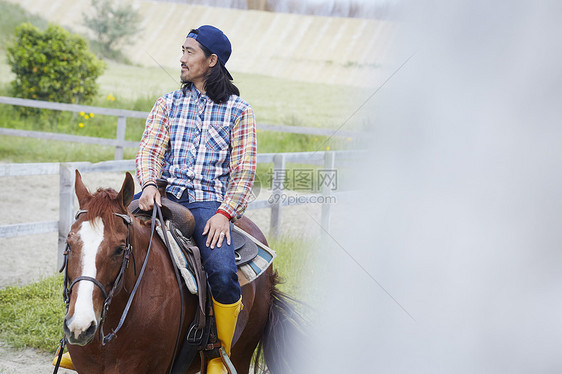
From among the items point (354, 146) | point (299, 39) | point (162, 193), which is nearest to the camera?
point (354, 146)

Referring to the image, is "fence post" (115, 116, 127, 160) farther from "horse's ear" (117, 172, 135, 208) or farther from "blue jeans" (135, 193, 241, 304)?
"horse's ear" (117, 172, 135, 208)

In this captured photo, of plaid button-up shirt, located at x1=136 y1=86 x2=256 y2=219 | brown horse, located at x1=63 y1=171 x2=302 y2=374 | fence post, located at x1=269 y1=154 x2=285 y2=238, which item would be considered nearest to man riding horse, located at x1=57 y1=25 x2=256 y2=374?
plaid button-up shirt, located at x1=136 y1=86 x2=256 y2=219

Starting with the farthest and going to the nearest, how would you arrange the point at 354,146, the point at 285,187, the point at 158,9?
the point at 158,9 → the point at 285,187 → the point at 354,146

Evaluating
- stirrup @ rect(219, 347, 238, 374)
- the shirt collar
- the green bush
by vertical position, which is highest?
the green bush

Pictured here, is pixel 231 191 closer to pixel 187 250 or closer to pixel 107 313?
pixel 187 250

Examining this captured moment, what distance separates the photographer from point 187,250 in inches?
93.1

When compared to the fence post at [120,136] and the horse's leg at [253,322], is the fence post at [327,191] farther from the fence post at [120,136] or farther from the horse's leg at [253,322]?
the fence post at [120,136]

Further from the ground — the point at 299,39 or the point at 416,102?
the point at 299,39

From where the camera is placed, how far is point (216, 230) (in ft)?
7.80

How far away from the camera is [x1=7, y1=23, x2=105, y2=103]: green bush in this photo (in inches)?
480

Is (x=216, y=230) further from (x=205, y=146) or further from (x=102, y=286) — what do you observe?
(x=102, y=286)

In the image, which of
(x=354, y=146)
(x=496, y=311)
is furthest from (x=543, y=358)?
(x=354, y=146)

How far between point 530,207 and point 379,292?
0.74 meters

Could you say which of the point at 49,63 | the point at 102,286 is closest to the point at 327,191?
the point at 102,286
